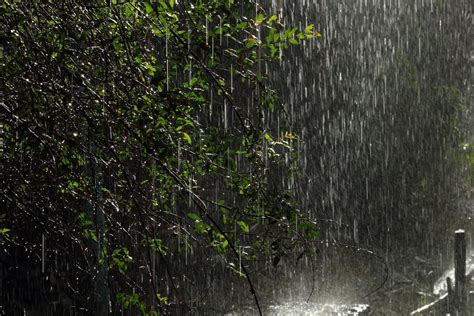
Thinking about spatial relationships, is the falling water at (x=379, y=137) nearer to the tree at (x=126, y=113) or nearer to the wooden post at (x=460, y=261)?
the wooden post at (x=460, y=261)

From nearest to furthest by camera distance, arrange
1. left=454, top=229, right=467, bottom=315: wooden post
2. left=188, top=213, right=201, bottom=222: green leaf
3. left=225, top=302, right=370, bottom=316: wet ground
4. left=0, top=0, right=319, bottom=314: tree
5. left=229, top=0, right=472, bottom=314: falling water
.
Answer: left=0, top=0, right=319, bottom=314: tree, left=188, top=213, right=201, bottom=222: green leaf, left=454, top=229, right=467, bottom=315: wooden post, left=225, top=302, right=370, bottom=316: wet ground, left=229, top=0, right=472, bottom=314: falling water

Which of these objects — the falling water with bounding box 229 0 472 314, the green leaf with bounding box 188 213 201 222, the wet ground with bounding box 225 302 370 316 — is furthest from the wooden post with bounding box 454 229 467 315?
the green leaf with bounding box 188 213 201 222

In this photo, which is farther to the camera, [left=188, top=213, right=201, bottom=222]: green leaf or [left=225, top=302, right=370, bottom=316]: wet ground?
[left=225, top=302, right=370, bottom=316]: wet ground

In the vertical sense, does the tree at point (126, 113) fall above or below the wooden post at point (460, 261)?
above

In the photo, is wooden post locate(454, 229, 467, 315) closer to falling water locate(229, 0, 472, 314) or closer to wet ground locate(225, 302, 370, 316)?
wet ground locate(225, 302, 370, 316)

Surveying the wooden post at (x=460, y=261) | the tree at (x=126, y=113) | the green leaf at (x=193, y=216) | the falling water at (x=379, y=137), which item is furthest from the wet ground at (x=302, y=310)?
the green leaf at (x=193, y=216)

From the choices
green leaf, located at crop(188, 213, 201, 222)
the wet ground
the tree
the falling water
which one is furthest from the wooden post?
green leaf, located at crop(188, 213, 201, 222)

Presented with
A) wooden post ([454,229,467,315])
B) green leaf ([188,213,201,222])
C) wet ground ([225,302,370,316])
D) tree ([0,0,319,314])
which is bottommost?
wet ground ([225,302,370,316])

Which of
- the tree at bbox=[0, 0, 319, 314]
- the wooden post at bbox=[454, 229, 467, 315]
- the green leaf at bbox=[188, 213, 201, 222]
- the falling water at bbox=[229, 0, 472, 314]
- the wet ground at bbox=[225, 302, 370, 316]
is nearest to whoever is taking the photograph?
the tree at bbox=[0, 0, 319, 314]

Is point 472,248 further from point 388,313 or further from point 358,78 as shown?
point 388,313

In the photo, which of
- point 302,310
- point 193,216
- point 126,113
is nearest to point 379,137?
point 302,310

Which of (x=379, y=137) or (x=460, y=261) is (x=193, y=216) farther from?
(x=379, y=137)

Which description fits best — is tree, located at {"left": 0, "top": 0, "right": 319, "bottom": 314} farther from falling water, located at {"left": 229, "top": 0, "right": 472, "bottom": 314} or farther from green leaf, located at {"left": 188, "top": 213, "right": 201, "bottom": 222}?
falling water, located at {"left": 229, "top": 0, "right": 472, "bottom": 314}

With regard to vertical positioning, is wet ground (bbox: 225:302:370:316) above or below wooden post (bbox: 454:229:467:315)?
below
